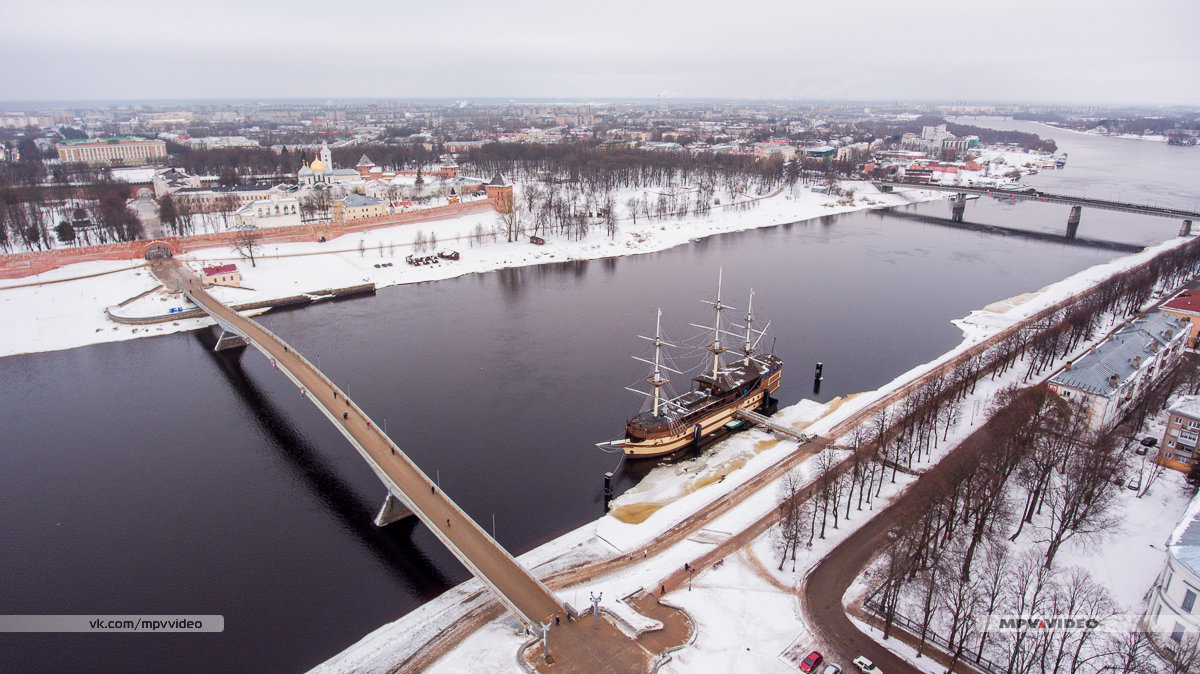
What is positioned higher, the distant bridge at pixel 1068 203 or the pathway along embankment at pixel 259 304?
the distant bridge at pixel 1068 203

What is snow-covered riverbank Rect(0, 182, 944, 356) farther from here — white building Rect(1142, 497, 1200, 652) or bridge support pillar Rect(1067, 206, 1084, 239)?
white building Rect(1142, 497, 1200, 652)

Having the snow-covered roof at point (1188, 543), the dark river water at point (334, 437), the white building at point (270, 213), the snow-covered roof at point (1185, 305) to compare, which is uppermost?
the white building at point (270, 213)

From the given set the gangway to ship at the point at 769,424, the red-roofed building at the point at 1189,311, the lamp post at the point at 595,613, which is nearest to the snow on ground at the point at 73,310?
the gangway to ship at the point at 769,424

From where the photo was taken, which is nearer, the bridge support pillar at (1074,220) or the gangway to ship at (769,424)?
the gangway to ship at (769,424)

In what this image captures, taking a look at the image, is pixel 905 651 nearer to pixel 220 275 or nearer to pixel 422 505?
pixel 422 505

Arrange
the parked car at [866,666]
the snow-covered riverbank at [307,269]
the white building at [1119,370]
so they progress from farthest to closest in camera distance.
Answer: the snow-covered riverbank at [307,269] → the white building at [1119,370] → the parked car at [866,666]

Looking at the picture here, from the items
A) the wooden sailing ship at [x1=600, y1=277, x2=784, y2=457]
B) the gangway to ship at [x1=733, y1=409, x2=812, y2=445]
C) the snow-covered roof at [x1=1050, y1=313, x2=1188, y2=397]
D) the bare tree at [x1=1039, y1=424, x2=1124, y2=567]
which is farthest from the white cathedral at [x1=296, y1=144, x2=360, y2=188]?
the bare tree at [x1=1039, y1=424, x2=1124, y2=567]

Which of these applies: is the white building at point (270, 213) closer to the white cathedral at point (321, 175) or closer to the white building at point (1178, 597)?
the white cathedral at point (321, 175)
